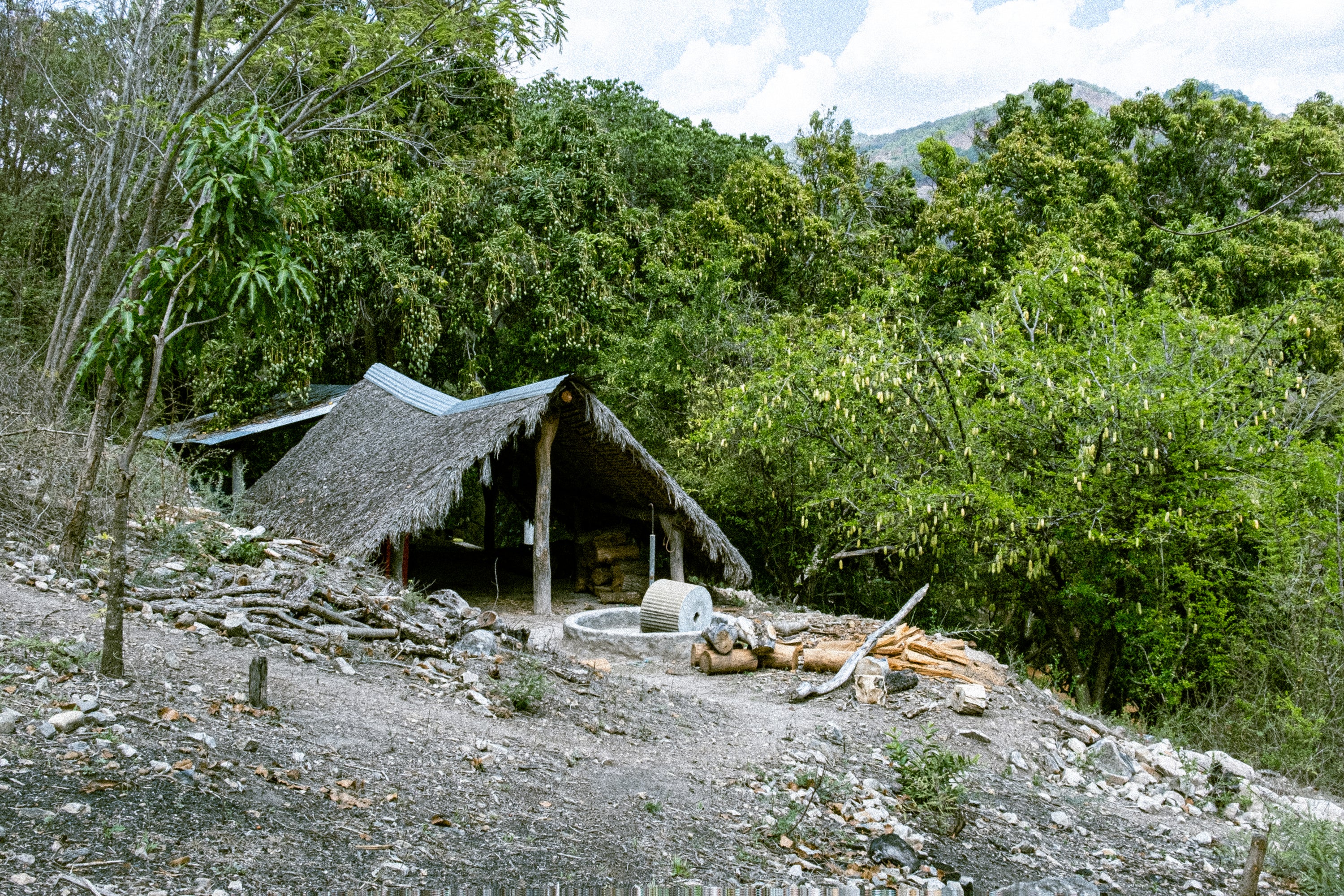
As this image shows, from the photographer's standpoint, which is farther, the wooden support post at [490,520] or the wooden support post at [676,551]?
the wooden support post at [490,520]

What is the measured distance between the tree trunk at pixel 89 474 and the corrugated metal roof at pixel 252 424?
7051 mm

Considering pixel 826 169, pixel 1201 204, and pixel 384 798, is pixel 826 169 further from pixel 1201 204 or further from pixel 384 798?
pixel 384 798

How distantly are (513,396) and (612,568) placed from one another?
A: 124 inches

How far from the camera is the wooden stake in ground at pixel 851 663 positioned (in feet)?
25.6

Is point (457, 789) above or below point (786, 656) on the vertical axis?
above

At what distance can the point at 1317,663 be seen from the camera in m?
8.02

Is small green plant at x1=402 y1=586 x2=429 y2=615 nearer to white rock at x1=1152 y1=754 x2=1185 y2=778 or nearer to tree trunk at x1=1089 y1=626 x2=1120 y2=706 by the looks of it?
white rock at x1=1152 y1=754 x2=1185 y2=778

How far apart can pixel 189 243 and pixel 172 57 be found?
11911mm

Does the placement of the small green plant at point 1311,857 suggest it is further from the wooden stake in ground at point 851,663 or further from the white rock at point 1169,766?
the wooden stake in ground at point 851,663

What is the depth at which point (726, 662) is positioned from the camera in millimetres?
8789

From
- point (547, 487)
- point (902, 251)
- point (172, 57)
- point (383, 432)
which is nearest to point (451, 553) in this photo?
point (383, 432)

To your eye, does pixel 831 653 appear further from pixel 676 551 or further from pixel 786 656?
pixel 676 551

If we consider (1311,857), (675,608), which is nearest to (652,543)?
(675,608)

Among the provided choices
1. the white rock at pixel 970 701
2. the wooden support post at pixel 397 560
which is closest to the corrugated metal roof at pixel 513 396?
the wooden support post at pixel 397 560
